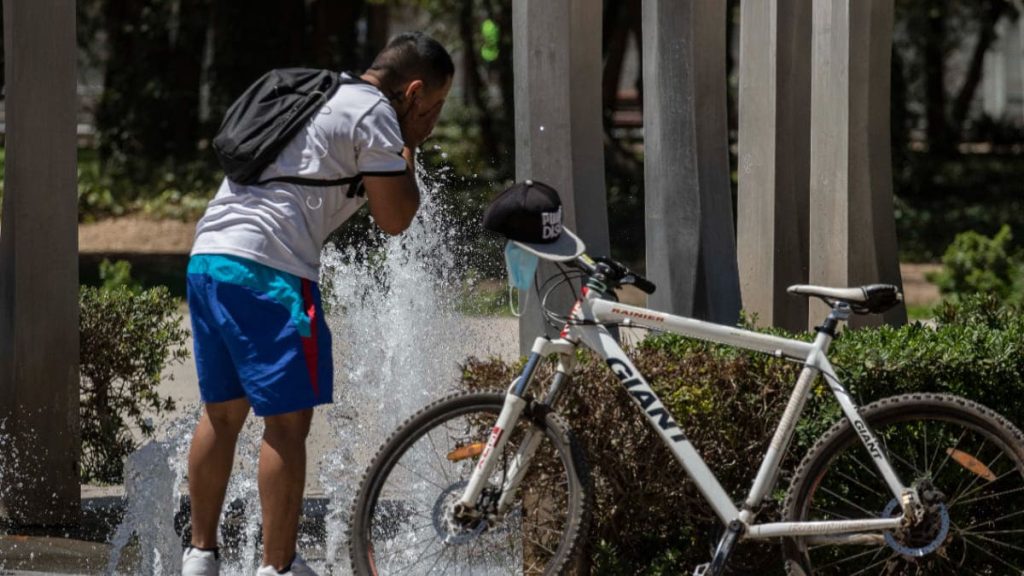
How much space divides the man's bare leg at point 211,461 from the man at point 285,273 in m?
0.02

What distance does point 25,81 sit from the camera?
604 cm

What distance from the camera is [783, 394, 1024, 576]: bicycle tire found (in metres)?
4.43

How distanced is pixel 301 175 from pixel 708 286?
2.46 metres

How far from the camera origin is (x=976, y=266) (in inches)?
484

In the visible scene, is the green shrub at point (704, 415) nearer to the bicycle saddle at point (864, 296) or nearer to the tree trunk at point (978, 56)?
the bicycle saddle at point (864, 296)

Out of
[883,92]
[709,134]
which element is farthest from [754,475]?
[883,92]

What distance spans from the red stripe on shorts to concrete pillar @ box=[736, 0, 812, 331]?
3019 millimetres

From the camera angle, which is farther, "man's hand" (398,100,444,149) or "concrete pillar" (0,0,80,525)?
"concrete pillar" (0,0,80,525)

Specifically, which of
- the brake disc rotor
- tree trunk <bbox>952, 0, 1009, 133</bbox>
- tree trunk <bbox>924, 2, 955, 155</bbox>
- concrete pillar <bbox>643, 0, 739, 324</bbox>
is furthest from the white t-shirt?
tree trunk <bbox>924, 2, 955, 155</bbox>

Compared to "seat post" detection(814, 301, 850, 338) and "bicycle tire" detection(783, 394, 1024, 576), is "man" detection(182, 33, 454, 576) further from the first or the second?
"bicycle tire" detection(783, 394, 1024, 576)

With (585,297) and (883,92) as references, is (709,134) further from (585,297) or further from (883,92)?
Answer: (585,297)

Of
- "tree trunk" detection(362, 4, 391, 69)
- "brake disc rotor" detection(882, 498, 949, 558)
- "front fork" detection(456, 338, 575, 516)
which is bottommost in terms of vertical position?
"brake disc rotor" detection(882, 498, 949, 558)

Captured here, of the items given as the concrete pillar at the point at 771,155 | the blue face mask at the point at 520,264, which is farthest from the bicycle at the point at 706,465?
the concrete pillar at the point at 771,155

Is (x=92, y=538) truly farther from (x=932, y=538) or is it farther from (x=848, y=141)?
(x=848, y=141)
